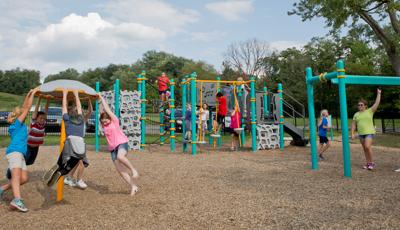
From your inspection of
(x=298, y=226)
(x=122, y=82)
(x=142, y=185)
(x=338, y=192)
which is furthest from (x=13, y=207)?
(x=122, y=82)

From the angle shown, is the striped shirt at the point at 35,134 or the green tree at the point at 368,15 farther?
the green tree at the point at 368,15

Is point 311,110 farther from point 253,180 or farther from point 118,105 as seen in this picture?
point 118,105

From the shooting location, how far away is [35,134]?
5324 mm

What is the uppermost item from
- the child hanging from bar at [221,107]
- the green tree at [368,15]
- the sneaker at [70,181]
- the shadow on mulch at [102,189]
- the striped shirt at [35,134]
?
the green tree at [368,15]

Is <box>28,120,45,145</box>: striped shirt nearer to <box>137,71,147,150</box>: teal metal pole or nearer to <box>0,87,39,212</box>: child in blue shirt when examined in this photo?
<box>0,87,39,212</box>: child in blue shirt

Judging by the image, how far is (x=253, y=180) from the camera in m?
6.38

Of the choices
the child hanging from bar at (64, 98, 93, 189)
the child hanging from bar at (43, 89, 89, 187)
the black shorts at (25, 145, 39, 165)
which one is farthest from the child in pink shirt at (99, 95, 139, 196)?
the black shorts at (25, 145, 39, 165)

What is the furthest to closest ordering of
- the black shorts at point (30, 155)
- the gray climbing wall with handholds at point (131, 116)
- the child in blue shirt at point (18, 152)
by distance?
the gray climbing wall with handholds at point (131, 116) → the black shorts at point (30, 155) → the child in blue shirt at point (18, 152)

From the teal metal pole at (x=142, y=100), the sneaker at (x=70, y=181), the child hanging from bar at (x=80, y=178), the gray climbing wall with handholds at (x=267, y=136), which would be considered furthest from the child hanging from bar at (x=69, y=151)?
the gray climbing wall with handholds at (x=267, y=136)

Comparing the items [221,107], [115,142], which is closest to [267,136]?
[221,107]

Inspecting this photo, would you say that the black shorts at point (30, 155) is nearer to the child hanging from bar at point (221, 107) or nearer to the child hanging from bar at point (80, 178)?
the child hanging from bar at point (80, 178)

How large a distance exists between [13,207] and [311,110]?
616 centimetres

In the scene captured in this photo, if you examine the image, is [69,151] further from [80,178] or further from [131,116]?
[131,116]

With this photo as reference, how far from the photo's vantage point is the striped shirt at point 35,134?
5273mm
